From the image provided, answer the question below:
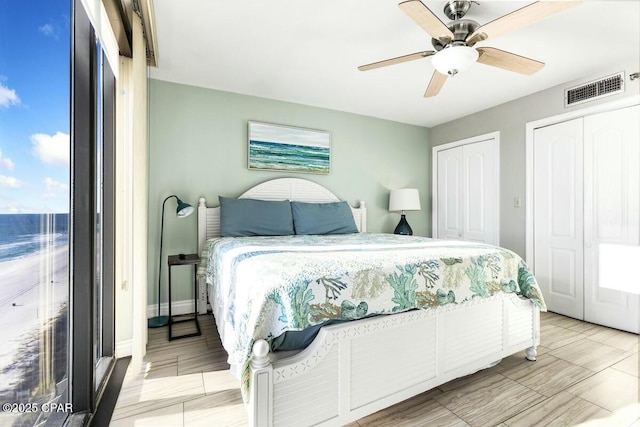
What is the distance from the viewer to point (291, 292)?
1244 mm

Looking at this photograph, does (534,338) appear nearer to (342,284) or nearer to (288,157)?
(342,284)

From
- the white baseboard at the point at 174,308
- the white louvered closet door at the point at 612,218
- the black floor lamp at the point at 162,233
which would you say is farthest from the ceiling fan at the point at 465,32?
the white baseboard at the point at 174,308

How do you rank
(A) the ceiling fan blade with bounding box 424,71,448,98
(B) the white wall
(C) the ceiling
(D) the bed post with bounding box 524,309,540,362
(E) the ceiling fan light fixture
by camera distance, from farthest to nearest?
(B) the white wall → (A) the ceiling fan blade with bounding box 424,71,448,98 → (D) the bed post with bounding box 524,309,540,362 → (C) the ceiling → (E) the ceiling fan light fixture

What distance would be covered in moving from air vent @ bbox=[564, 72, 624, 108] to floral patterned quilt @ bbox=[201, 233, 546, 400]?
2029 millimetres

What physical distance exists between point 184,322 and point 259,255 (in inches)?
66.9

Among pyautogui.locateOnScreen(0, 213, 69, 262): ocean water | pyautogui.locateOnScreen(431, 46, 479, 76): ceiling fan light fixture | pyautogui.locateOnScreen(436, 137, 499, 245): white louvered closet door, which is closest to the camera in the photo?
pyautogui.locateOnScreen(0, 213, 69, 262): ocean water

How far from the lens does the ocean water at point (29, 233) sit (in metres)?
0.91

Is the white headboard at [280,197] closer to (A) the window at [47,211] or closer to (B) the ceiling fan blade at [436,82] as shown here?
(A) the window at [47,211]

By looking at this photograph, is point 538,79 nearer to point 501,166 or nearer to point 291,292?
point 501,166

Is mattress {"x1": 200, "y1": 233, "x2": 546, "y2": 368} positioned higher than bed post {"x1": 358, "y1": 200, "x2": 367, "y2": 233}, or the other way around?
bed post {"x1": 358, "y1": 200, "x2": 367, "y2": 233}

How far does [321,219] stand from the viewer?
3.20m

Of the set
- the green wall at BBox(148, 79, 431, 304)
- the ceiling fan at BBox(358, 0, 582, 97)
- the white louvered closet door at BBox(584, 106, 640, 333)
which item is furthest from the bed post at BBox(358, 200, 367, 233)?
the white louvered closet door at BBox(584, 106, 640, 333)

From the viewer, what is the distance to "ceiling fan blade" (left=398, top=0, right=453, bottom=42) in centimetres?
150

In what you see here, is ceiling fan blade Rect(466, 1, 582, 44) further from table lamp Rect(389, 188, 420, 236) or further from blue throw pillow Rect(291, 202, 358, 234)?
table lamp Rect(389, 188, 420, 236)
